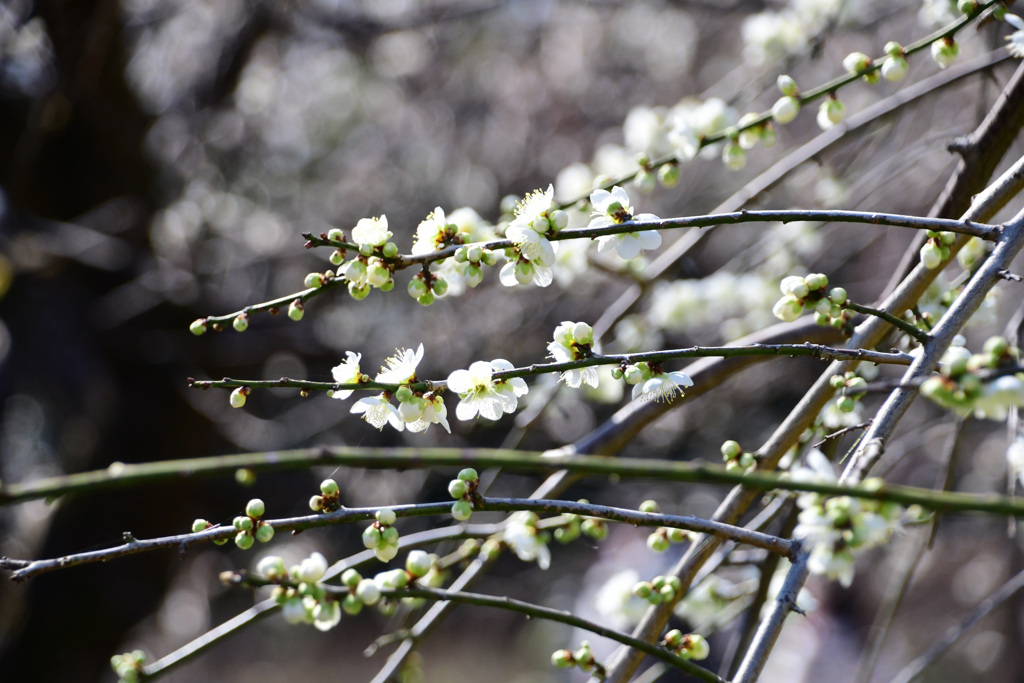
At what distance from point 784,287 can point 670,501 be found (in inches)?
182

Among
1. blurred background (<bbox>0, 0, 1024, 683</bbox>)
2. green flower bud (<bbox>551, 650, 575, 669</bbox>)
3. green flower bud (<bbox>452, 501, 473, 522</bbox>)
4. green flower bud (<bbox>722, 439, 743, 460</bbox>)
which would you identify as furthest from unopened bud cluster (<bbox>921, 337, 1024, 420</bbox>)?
blurred background (<bbox>0, 0, 1024, 683</bbox>)

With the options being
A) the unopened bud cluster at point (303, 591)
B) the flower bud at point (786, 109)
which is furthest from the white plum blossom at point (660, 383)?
the flower bud at point (786, 109)

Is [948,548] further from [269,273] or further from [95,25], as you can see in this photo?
[95,25]

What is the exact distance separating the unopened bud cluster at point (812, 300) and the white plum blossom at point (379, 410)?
512 millimetres

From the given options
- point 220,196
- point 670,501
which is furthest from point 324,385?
point 670,501

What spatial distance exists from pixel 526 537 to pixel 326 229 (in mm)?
3385

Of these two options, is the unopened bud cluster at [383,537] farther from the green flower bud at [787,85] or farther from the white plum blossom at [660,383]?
the green flower bud at [787,85]

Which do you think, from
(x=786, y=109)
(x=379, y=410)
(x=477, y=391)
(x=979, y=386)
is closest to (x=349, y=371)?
(x=379, y=410)

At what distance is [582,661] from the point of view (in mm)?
1013

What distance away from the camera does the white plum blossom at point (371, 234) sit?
3.21 ft

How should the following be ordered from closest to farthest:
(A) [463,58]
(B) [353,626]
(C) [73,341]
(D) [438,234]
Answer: (D) [438,234] < (C) [73,341] < (A) [463,58] < (B) [353,626]

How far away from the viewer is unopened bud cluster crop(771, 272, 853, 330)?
96cm

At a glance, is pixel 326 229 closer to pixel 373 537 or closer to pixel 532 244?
pixel 532 244

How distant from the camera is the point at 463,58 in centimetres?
495
